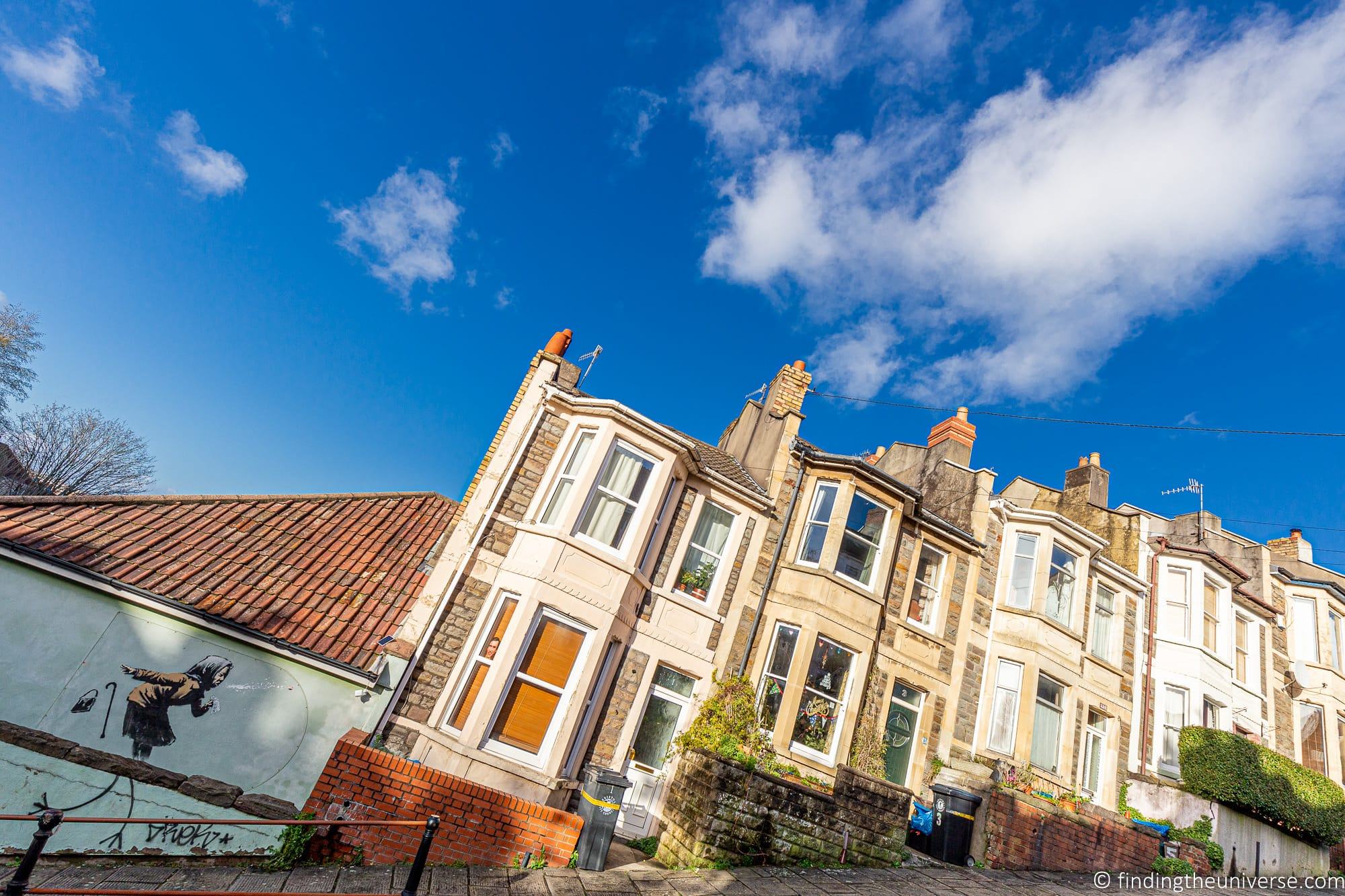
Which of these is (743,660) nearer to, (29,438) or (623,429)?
(623,429)

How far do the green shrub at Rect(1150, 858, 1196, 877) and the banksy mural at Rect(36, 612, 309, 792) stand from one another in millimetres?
16273

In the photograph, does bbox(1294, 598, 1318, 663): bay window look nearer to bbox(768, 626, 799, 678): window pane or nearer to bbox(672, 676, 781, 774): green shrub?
bbox(768, 626, 799, 678): window pane

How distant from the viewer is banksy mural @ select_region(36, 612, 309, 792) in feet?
28.5

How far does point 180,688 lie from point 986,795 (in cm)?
1390

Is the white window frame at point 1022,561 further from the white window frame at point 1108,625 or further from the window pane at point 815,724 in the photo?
the window pane at point 815,724

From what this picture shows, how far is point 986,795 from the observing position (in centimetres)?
1173

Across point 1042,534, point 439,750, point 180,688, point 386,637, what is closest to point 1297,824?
point 1042,534

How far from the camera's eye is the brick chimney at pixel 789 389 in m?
15.9

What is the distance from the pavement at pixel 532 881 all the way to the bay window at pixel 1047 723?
554cm

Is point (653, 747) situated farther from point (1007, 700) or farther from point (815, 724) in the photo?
point (1007, 700)

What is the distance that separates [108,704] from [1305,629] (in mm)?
32189

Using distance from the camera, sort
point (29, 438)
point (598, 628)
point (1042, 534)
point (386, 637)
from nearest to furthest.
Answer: point (386, 637) < point (598, 628) < point (1042, 534) < point (29, 438)

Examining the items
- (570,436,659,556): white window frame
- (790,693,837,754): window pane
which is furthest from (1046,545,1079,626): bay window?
(570,436,659,556): white window frame

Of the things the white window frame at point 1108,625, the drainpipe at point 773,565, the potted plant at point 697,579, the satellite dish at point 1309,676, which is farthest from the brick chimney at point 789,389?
the satellite dish at point 1309,676
